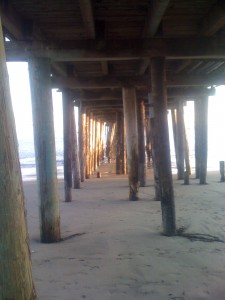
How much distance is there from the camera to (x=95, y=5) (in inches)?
173

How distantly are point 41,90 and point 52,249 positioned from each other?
2161 mm

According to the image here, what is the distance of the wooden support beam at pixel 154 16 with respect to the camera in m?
4.14

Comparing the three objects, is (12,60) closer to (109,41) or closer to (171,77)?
(109,41)

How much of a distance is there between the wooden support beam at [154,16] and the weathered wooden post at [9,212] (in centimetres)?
227

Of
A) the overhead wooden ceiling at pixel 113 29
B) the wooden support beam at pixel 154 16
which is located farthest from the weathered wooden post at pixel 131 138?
the wooden support beam at pixel 154 16

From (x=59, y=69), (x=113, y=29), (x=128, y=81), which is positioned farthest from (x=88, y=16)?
(x=128, y=81)

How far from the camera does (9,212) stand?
7.91ft

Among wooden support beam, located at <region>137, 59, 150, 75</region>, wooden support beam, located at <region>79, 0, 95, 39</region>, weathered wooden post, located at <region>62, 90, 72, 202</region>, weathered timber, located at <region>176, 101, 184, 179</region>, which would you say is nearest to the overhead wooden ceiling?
wooden support beam, located at <region>79, 0, 95, 39</region>

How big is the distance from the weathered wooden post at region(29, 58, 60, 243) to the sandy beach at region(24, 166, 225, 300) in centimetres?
31

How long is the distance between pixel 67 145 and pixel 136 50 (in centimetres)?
373

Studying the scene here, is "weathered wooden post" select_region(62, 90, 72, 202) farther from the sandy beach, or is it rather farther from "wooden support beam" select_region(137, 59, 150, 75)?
"wooden support beam" select_region(137, 59, 150, 75)

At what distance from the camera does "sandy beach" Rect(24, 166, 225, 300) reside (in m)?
3.46

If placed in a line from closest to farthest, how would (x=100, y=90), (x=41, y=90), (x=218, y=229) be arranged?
(x=41, y=90), (x=218, y=229), (x=100, y=90)

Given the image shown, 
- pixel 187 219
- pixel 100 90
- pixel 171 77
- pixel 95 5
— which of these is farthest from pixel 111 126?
pixel 95 5
